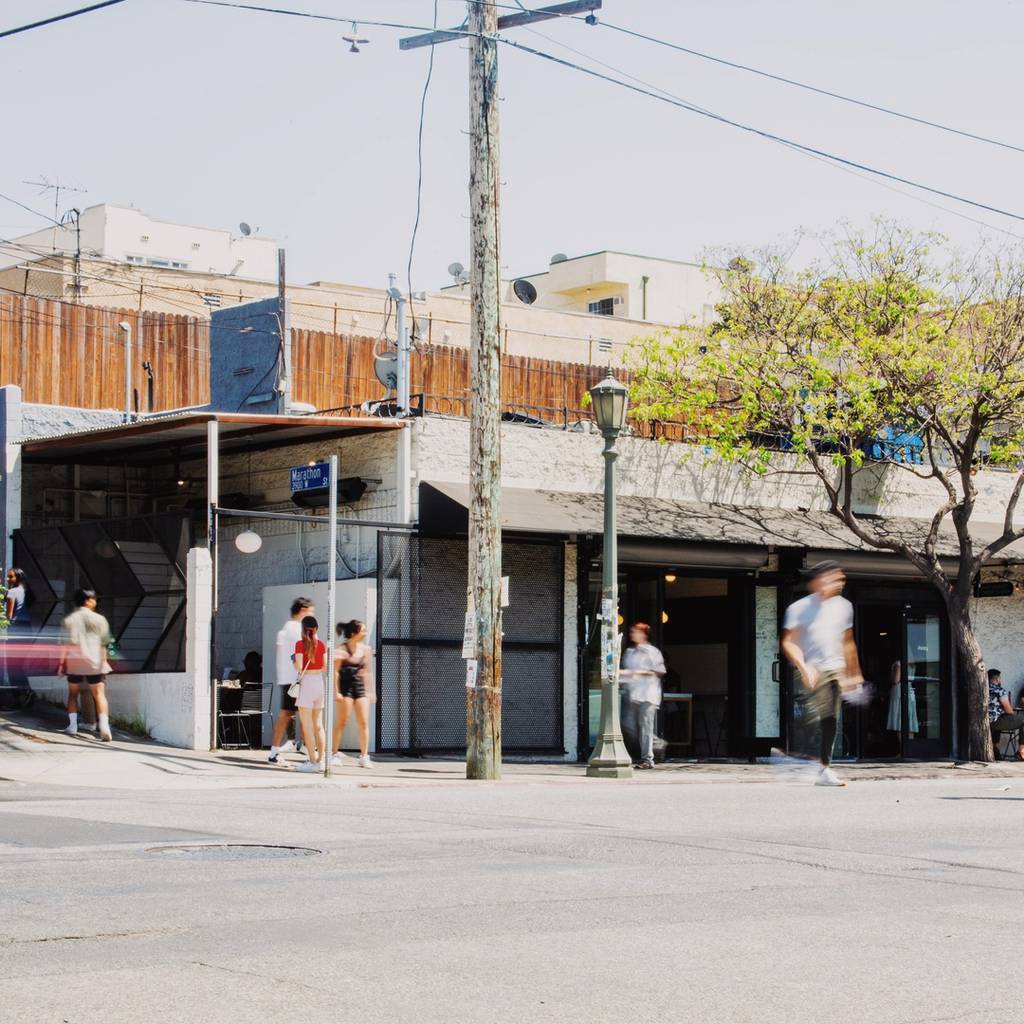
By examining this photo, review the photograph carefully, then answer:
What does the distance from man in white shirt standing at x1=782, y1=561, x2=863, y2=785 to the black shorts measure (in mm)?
5491

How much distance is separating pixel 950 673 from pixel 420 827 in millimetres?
17175

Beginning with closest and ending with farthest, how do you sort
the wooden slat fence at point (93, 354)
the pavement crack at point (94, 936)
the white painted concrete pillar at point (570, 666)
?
the pavement crack at point (94, 936)
the white painted concrete pillar at point (570, 666)
the wooden slat fence at point (93, 354)

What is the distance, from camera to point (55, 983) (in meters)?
6.20

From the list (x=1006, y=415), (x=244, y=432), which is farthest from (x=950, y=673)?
(x=244, y=432)

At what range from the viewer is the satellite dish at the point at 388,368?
25484mm

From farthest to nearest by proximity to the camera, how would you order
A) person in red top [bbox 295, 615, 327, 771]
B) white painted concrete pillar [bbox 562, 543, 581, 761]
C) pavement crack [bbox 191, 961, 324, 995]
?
white painted concrete pillar [bbox 562, 543, 581, 761]
person in red top [bbox 295, 615, 327, 771]
pavement crack [bbox 191, 961, 324, 995]

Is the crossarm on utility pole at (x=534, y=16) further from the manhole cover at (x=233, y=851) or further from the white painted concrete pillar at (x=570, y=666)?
the manhole cover at (x=233, y=851)

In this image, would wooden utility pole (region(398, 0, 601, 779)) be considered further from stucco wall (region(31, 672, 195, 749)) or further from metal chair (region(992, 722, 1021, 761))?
metal chair (region(992, 722, 1021, 761))

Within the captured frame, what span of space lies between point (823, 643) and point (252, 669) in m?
9.87

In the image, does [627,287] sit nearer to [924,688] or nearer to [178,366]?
[178,366]

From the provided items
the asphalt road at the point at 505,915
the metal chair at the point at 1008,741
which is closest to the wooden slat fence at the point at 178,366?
the metal chair at the point at 1008,741

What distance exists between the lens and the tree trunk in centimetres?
2409

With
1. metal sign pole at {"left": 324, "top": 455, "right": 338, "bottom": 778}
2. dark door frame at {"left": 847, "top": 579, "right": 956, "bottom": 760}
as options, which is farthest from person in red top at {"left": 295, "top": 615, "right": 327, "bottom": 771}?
dark door frame at {"left": 847, "top": 579, "right": 956, "bottom": 760}

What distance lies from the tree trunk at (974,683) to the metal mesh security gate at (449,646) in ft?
18.9
